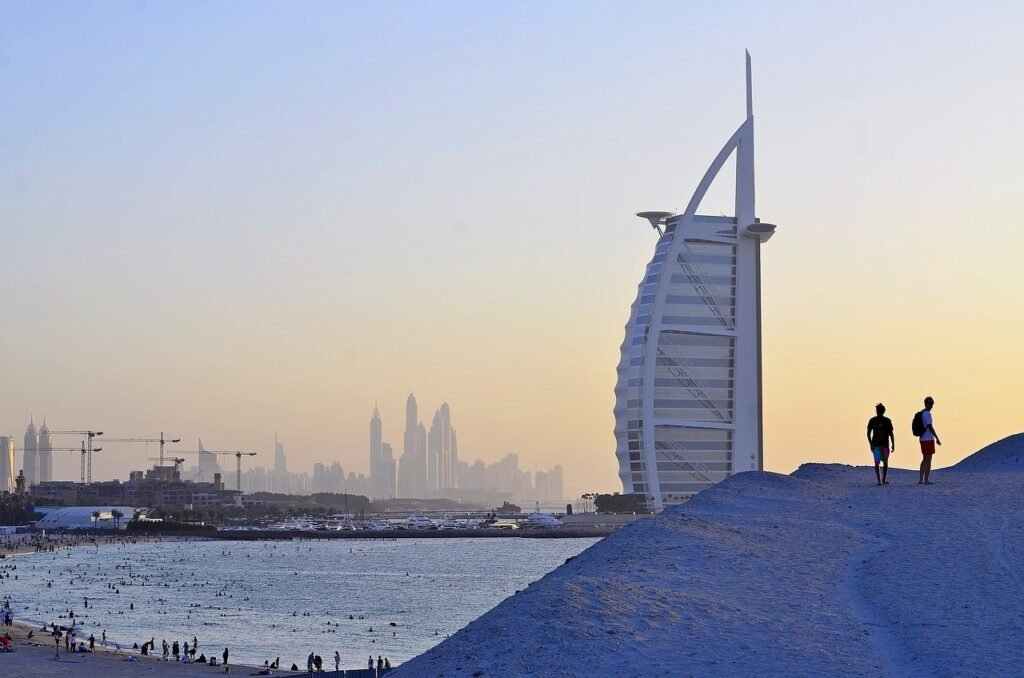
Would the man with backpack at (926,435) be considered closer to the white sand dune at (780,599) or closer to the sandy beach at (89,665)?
the white sand dune at (780,599)

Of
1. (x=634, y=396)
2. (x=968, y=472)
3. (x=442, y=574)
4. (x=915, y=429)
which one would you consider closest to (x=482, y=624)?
(x=915, y=429)

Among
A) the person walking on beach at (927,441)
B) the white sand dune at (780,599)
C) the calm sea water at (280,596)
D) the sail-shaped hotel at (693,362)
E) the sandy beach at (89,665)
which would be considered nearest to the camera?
the white sand dune at (780,599)

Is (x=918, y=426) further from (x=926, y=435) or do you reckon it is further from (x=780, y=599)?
(x=780, y=599)

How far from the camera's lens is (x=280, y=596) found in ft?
362

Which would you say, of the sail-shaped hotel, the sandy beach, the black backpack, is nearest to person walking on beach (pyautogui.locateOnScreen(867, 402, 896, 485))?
the black backpack

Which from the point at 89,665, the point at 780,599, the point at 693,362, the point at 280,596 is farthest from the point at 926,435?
the point at 693,362

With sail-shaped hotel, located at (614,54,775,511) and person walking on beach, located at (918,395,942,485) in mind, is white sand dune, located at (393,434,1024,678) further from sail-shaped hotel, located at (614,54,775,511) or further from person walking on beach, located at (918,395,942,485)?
sail-shaped hotel, located at (614,54,775,511)

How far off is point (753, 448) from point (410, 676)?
11447cm

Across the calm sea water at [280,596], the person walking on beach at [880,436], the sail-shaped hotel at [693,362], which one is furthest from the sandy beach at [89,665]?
the sail-shaped hotel at [693,362]

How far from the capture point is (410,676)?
46.4 feet

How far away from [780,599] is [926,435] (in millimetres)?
7887

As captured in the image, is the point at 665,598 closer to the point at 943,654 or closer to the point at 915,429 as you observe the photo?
the point at 943,654

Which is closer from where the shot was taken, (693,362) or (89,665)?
(89,665)

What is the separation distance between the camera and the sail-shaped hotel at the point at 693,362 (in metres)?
121
